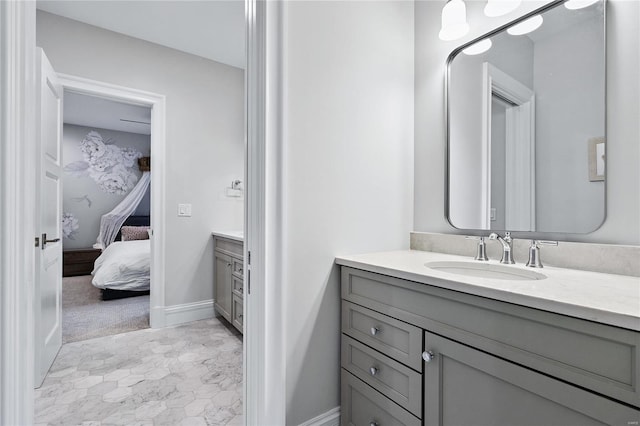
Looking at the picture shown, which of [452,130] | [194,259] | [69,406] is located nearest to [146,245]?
[194,259]

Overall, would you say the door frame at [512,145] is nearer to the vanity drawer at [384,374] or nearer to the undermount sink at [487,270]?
the undermount sink at [487,270]

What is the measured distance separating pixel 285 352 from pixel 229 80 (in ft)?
9.73

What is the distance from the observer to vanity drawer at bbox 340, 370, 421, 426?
1108 mm

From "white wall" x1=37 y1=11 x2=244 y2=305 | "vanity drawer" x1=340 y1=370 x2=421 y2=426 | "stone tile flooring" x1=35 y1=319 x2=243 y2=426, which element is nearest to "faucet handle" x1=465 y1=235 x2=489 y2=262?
"vanity drawer" x1=340 y1=370 x2=421 y2=426

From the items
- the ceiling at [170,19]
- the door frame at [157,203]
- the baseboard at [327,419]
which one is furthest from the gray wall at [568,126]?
the door frame at [157,203]

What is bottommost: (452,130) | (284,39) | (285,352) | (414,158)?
(285,352)

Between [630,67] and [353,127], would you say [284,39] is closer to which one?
[353,127]

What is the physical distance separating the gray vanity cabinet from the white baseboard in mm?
2101

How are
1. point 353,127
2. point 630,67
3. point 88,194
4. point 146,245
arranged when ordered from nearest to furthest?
point 630,67
point 353,127
point 146,245
point 88,194

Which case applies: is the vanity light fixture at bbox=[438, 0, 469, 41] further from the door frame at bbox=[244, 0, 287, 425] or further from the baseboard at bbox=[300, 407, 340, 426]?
the baseboard at bbox=[300, 407, 340, 426]

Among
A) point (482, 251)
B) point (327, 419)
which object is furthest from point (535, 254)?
point (327, 419)

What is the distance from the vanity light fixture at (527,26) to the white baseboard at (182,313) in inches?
124

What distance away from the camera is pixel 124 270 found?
356cm

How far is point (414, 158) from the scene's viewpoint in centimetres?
177
